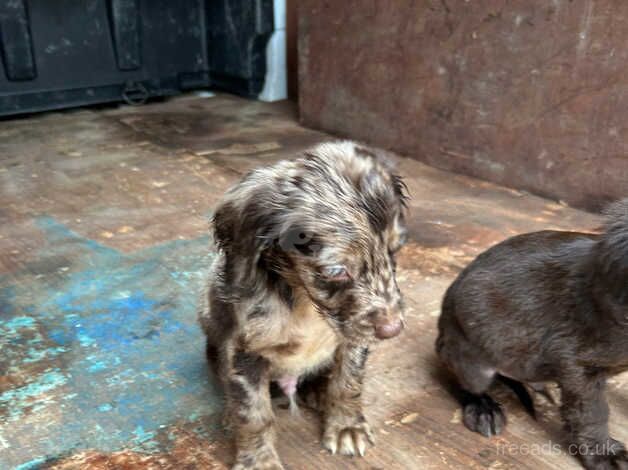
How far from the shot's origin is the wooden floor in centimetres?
265

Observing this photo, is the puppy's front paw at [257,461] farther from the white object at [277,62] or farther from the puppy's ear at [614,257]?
the white object at [277,62]

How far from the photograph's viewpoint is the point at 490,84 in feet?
18.7

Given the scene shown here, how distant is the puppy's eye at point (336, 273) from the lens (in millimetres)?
2107

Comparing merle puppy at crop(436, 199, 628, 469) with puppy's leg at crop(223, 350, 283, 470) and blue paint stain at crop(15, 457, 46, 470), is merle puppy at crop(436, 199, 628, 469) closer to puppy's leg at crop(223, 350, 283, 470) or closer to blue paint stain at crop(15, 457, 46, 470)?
puppy's leg at crop(223, 350, 283, 470)

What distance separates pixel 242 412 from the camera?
2496mm

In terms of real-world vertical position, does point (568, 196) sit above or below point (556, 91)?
below

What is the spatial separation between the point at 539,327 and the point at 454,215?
2700mm

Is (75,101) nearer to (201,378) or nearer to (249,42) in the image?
(249,42)

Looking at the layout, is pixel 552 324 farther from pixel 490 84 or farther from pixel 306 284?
pixel 490 84

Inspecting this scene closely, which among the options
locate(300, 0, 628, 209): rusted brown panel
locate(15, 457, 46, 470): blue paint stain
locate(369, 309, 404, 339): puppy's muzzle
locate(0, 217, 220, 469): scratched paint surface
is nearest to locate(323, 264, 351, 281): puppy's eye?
locate(369, 309, 404, 339): puppy's muzzle

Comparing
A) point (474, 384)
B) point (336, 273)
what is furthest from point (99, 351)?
point (474, 384)

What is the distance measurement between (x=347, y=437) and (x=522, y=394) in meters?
0.89

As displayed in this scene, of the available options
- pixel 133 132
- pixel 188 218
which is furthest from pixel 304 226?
pixel 133 132

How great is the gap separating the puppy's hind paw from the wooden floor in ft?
0.15
